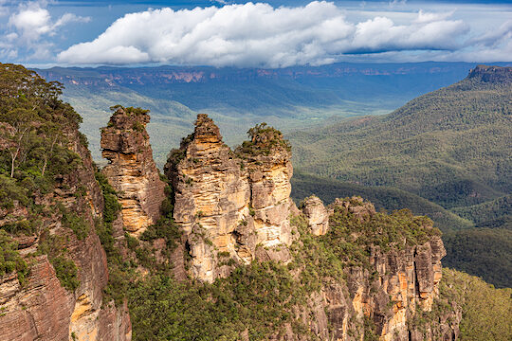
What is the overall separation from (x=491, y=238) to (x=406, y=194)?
7835cm

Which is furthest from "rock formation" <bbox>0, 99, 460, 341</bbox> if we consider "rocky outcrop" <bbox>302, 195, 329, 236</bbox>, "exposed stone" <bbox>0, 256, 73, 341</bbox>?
"rocky outcrop" <bbox>302, 195, 329, 236</bbox>

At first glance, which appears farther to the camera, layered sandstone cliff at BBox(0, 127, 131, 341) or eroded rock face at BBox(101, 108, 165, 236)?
eroded rock face at BBox(101, 108, 165, 236)

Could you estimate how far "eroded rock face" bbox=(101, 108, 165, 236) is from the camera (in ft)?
113

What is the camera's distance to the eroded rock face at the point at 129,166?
34438 millimetres

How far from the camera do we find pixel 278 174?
45.9m

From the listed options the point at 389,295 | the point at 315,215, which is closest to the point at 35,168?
the point at 315,215

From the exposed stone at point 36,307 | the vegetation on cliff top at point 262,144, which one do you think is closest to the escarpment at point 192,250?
the exposed stone at point 36,307

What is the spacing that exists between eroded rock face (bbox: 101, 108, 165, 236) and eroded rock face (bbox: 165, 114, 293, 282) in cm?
344

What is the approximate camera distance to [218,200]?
39.6m

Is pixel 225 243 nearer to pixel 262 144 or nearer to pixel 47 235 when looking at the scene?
pixel 262 144

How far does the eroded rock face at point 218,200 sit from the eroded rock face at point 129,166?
344cm

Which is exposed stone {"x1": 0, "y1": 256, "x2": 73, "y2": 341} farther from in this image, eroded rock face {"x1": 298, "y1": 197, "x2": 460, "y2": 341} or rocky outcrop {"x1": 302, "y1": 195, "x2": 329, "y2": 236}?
rocky outcrop {"x1": 302, "y1": 195, "x2": 329, "y2": 236}

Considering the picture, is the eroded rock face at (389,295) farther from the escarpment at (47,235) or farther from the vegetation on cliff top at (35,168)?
the vegetation on cliff top at (35,168)

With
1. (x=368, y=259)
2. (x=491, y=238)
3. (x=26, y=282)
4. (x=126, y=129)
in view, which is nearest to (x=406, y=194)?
(x=491, y=238)
